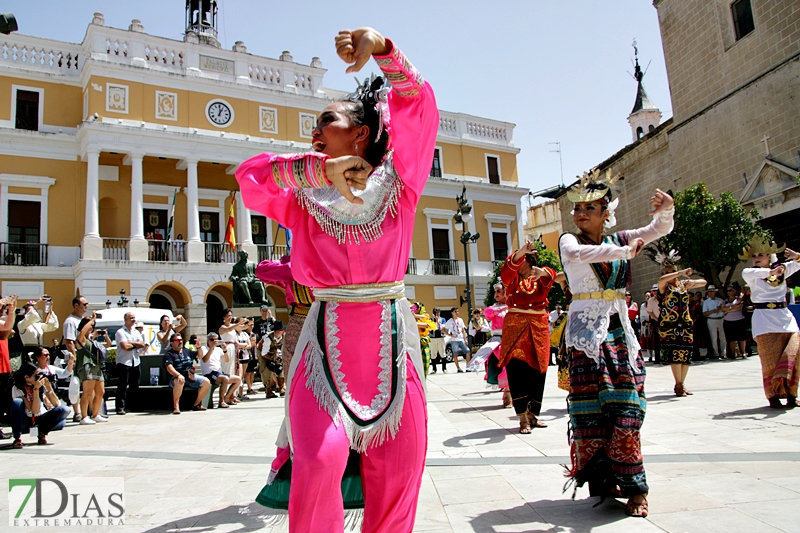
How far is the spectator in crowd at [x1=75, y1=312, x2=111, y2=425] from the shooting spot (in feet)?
27.9

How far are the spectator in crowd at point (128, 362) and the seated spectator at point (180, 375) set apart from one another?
0.52 m

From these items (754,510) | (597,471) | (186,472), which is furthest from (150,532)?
(754,510)

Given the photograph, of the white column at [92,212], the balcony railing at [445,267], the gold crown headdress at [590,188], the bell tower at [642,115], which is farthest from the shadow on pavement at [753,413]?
the bell tower at [642,115]

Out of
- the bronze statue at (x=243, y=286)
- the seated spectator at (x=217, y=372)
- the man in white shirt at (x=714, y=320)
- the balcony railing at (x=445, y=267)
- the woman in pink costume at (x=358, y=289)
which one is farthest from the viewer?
the balcony railing at (x=445, y=267)

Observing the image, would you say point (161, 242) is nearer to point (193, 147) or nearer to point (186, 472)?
point (193, 147)

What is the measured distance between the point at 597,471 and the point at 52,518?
3227 millimetres

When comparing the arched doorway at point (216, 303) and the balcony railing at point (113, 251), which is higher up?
the balcony railing at point (113, 251)

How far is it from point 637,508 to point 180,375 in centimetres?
824

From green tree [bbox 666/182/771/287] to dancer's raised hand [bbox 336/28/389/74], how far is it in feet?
51.3

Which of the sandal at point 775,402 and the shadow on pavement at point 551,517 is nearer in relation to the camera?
the shadow on pavement at point 551,517

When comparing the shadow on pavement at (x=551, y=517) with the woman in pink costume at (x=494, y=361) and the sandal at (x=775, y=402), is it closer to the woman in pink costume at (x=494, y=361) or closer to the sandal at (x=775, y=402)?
the sandal at (x=775, y=402)

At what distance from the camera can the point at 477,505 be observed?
3404mm

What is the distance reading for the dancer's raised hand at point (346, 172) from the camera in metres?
1.98

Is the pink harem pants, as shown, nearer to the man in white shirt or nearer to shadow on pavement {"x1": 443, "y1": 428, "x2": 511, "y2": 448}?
shadow on pavement {"x1": 443, "y1": 428, "x2": 511, "y2": 448}
